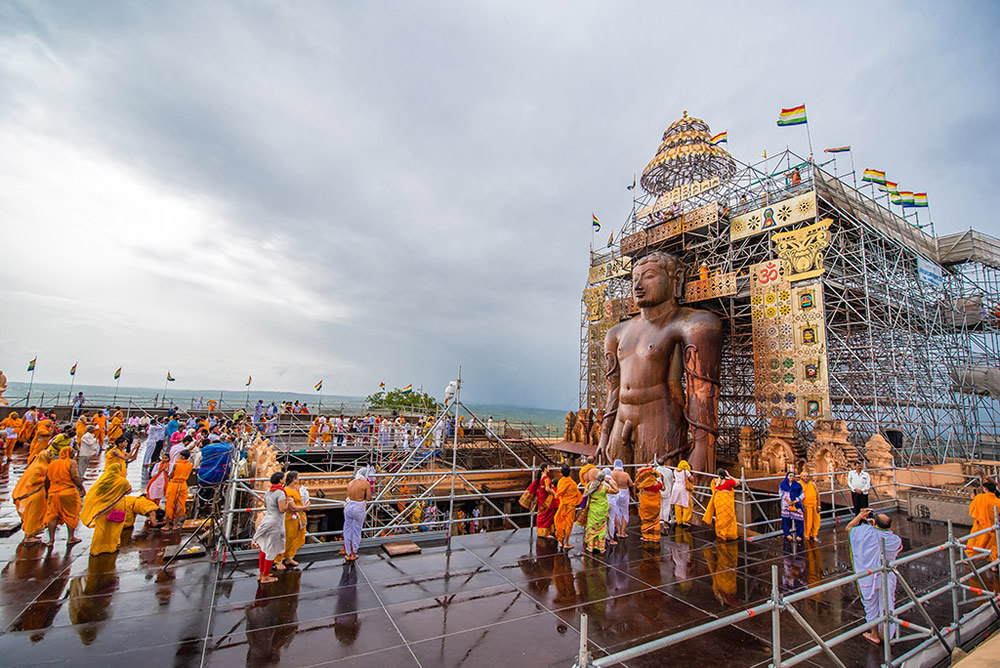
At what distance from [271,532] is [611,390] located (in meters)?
13.4

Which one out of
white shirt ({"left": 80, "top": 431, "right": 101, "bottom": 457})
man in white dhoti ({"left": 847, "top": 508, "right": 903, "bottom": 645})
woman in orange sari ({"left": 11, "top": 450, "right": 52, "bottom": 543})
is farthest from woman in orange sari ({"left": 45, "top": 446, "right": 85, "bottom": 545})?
man in white dhoti ({"left": 847, "top": 508, "right": 903, "bottom": 645})

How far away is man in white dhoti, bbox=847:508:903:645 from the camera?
4703mm

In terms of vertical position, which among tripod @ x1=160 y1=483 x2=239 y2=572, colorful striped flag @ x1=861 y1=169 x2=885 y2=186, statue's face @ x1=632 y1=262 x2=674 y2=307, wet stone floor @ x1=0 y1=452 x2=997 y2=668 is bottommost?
wet stone floor @ x1=0 y1=452 x2=997 y2=668

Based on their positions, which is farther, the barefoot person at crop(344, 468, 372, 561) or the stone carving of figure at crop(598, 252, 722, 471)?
the stone carving of figure at crop(598, 252, 722, 471)

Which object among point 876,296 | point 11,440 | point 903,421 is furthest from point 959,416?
point 11,440

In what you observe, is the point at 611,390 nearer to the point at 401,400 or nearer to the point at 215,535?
the point at 215,535

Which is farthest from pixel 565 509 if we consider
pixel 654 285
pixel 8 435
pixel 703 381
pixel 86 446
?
pixel 8 435

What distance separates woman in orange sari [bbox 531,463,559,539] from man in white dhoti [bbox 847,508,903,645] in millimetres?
3935

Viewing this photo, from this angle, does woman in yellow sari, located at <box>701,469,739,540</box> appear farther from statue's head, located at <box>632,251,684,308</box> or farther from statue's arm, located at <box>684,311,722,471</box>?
statue's head, located at <box>632,251,684,308</box>

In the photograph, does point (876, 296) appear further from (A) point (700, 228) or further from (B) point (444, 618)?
(B) point (444, 618)

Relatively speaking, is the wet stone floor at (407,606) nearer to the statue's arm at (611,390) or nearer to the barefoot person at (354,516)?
the barefoot person at (354,516)

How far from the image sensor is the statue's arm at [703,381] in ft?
46.0

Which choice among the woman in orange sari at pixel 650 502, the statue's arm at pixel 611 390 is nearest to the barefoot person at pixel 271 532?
the woman in orange sari at pixel 650 502

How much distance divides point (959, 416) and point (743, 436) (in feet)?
30.3
